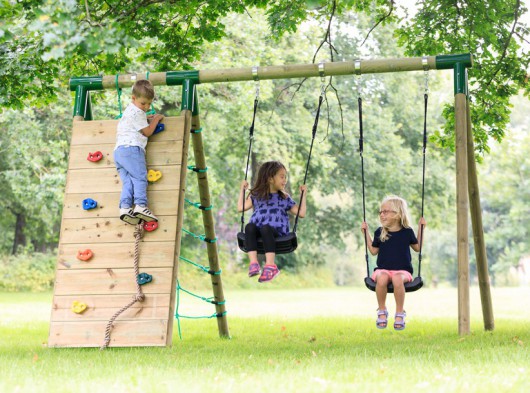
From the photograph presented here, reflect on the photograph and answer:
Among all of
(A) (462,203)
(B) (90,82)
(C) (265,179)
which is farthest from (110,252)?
(A) (462,203)

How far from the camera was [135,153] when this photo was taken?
7.18 m

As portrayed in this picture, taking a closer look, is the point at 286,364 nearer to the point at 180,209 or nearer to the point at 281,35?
the point at 180,209

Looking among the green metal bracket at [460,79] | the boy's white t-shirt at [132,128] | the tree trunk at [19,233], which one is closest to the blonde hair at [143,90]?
the boy's white t-shirt at [132,128]

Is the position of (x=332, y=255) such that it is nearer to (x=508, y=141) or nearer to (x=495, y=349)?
(x=508, y=141)

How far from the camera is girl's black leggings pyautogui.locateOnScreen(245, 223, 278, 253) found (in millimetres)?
7539

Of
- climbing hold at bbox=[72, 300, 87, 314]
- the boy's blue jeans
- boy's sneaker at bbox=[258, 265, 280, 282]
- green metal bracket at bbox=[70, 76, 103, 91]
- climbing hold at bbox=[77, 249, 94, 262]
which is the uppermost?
green metal bracket at bbox=[70, 76, 103, 91]

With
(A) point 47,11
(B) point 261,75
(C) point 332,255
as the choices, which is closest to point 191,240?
(C) point 332,255

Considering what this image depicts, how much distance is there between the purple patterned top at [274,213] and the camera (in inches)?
301

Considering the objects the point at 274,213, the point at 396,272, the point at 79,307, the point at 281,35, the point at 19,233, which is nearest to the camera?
the point at 79,307

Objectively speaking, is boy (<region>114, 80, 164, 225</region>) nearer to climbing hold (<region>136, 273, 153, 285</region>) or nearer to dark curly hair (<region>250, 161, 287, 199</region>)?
climbing hold (<region>136, 273, 153, 285</region>)

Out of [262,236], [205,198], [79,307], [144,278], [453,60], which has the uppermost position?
[453,60]

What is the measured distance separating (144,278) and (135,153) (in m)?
1.11

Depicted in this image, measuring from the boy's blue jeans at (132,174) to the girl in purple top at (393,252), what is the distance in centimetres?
198

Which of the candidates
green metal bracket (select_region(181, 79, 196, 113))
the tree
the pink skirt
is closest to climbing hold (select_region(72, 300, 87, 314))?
green metal bracket (select_region(181, 79, 196, 113))
